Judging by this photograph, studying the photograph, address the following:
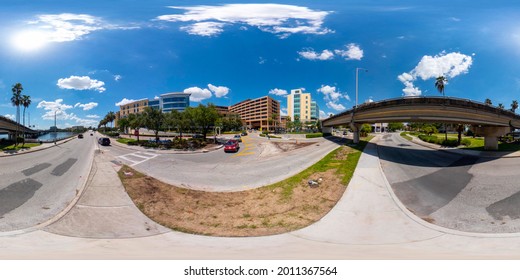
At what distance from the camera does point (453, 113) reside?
14.4 meters

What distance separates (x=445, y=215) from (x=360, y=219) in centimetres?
291

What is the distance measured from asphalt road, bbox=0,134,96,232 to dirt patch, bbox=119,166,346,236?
7.08ft

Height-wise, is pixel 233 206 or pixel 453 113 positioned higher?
pixel 453 113

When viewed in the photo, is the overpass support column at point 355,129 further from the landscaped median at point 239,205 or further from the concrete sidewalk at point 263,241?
the concrete sidewalk at point 263,241

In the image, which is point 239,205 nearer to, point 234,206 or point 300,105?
point 234,206

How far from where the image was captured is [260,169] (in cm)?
1355

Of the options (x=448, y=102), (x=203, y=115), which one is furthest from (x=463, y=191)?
(x=203, y=115)

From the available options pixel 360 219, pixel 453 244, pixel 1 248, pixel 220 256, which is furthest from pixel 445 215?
pixel 1 248

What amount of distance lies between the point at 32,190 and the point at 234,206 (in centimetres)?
846

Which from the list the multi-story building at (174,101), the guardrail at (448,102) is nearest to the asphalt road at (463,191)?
the guardrail at (448,102)

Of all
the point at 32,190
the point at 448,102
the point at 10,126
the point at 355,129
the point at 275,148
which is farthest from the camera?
the point at 355,129

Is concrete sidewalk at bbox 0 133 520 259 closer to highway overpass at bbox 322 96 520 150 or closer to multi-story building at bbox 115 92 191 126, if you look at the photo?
highway overpass at bbox 322 96 520 150

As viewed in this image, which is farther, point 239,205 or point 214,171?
point 214,171

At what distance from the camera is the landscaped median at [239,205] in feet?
19.5
